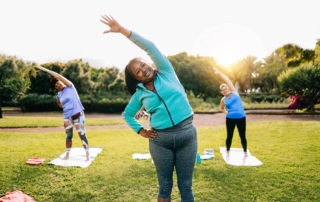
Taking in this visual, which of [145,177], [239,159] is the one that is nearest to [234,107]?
[239,159]

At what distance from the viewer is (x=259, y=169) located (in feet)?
18.6

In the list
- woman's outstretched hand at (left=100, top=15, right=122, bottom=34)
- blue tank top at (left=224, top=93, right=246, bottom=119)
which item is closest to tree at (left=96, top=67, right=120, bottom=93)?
blue tank top at (left=224, top=93, right=246, bottom=119)

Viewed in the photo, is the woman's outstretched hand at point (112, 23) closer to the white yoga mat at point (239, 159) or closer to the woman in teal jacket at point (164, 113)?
the woman in teal jacket at point (164, 113)

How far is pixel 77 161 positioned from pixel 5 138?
518cm

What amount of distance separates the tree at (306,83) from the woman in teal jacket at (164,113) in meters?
19.2

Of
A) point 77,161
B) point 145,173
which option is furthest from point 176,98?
point 77,161

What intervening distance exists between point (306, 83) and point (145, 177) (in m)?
17.4

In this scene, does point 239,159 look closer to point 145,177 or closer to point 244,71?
point 145,177

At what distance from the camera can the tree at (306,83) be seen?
1903 cm

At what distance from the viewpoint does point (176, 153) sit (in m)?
2.51

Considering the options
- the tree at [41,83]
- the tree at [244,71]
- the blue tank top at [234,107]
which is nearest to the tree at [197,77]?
the tree at [41,83]

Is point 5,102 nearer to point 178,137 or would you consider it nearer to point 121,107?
point 121,107

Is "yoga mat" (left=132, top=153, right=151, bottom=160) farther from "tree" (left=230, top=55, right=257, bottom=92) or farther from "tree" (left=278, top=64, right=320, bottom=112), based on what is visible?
"tree" (left=230, top=55, right=257, bottom=92)

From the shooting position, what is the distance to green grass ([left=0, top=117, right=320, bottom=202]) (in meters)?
4.38
